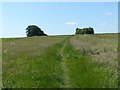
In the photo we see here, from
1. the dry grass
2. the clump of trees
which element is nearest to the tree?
the clump of trees

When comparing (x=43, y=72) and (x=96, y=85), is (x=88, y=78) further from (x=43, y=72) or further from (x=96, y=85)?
(x=43, y=72)

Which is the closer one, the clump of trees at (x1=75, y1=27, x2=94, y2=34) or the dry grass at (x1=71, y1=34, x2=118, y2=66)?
the dry grass at (x1=71, y1=34, x2=118, y2=66)

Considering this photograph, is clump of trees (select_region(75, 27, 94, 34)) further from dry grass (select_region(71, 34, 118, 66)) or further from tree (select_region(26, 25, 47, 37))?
dry grass (select_region(71, 34, 118, 66))

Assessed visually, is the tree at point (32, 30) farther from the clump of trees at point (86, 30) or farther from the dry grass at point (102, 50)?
the dry grass at point (102, 50)

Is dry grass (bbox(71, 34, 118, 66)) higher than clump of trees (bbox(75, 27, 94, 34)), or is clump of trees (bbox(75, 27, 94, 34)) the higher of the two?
clump of trees (bbox(75, 27, 94, 34))

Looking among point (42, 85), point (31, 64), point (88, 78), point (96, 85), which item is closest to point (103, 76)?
point (88, 78)

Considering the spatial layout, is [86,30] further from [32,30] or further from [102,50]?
[102,50]

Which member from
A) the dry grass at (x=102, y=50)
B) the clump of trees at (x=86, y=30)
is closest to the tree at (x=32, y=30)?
the clump of trees at (x=86, y=30)

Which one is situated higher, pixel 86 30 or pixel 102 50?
pixel 86 30

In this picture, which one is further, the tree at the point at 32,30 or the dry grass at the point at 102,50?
the tree at the point at 32,30

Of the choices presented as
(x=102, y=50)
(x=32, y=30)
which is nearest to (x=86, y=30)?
(x=32, y=30)

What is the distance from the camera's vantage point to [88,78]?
21500mm

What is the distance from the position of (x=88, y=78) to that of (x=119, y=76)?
1850 millimetres

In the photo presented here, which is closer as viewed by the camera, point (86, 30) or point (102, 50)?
point (102, 50)
